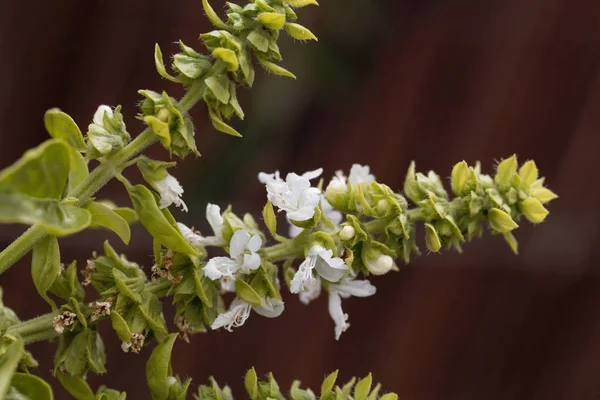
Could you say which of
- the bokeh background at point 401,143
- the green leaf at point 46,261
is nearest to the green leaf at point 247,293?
the green leaf at point 46,261

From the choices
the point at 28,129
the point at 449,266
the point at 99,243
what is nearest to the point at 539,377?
the point at 449,266

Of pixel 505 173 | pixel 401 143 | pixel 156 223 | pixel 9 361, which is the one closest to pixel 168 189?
pixel 156 223

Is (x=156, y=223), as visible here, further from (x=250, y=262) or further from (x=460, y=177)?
(x=460, y=177)

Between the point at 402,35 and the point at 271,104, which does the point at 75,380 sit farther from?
the point at 402,35

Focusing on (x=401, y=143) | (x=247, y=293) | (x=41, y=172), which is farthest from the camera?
(x=401, y=143)

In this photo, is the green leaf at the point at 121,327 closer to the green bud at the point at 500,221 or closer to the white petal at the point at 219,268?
the white petal at the point at 219,268

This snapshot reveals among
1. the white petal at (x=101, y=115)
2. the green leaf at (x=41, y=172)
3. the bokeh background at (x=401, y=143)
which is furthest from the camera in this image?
the bokeh background at (x=401, y=143)
